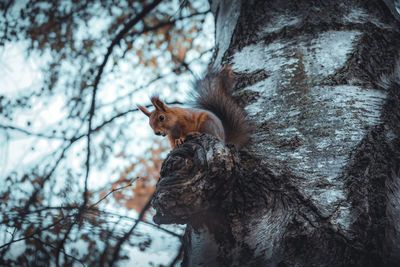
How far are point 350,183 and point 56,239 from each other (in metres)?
0.96

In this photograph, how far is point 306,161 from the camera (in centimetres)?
73

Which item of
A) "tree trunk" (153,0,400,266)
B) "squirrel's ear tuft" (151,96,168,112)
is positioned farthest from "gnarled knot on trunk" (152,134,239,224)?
"squirrel's ear tuft" (151,96,168,112)

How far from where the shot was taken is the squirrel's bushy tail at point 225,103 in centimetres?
89

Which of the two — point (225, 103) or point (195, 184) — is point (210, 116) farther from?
point (195, 184)

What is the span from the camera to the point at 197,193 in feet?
2.15

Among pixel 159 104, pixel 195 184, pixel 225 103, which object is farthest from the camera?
pixel 159 104

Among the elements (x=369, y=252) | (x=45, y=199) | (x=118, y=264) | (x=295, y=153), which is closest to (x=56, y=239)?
(x=118, y=264)

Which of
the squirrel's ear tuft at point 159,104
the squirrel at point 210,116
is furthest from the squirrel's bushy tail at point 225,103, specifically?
the squirrel's ear tuft at point 159,104

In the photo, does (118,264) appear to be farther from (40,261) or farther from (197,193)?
(197,193)

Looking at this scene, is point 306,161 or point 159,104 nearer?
point 306,161

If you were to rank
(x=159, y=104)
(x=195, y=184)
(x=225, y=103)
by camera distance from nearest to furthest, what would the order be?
(x=195, y=184) < (x=225, y=103) < (x=159, y=104)

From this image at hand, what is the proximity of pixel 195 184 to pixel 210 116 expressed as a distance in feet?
1.56

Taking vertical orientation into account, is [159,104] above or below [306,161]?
above

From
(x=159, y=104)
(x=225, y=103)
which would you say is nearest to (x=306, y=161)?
(x=225, y=103)
